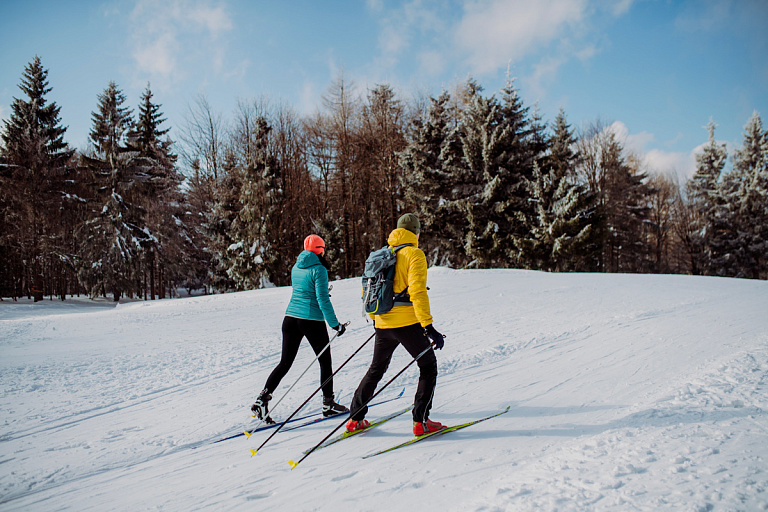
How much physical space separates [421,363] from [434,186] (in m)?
22.0

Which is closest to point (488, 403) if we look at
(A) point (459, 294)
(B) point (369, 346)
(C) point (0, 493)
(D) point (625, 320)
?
(B) point (369, 346)

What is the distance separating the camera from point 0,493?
118 inches

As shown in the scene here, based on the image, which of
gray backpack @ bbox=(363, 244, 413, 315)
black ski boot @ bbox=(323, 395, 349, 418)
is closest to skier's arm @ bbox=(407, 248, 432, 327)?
gray backpack @ bbox=(363, 244, 413, 315)

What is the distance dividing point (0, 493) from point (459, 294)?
35.0ft

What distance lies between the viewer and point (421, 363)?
11.4ft

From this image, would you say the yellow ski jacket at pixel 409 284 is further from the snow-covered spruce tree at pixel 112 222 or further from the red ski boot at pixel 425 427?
the snow-covered spruce tree at pixel 112 222

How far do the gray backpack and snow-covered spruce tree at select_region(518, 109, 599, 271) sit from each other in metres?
20.9

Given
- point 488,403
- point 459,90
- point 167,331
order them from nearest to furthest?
point 488,403
point 167,331
point 459,90

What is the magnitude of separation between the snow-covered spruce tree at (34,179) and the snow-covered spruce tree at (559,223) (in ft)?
91.8

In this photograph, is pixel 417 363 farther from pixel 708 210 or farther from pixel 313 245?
pixel 708 210

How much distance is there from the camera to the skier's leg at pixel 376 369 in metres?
3.55

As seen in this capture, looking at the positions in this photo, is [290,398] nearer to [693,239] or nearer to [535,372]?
[535,372]

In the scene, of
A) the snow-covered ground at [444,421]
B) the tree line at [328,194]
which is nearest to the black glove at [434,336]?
the snow-covered ground at [444,421]

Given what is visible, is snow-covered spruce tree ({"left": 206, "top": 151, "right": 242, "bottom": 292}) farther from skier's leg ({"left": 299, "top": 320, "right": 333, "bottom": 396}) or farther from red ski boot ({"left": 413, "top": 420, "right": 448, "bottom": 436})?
red ski boot ({"left": 413, "top": 420, "right": 448, "bottom": 436})
